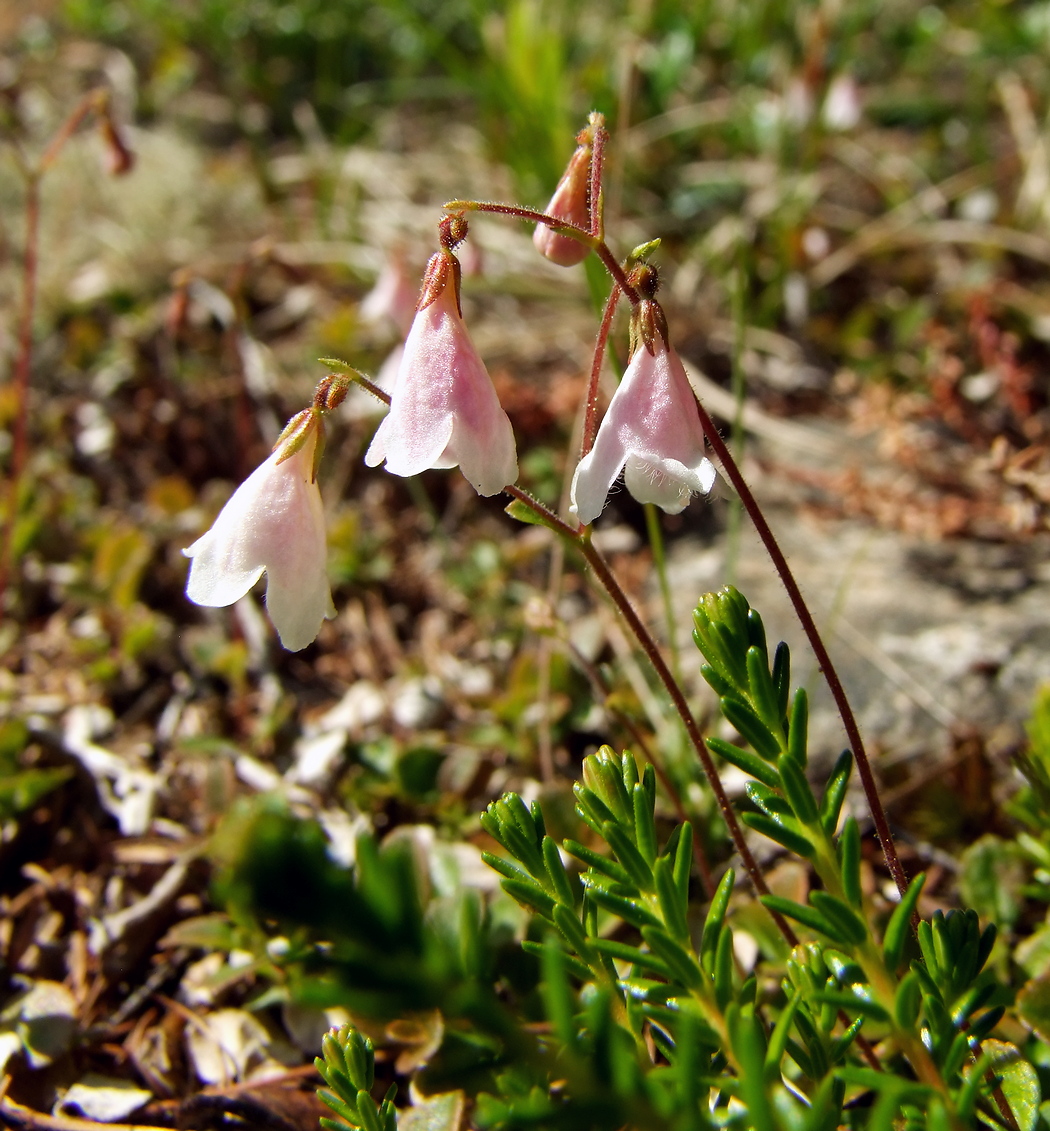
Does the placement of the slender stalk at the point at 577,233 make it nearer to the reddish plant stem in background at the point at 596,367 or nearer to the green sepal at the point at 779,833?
the reddish plant stem in background at the point at 596,367

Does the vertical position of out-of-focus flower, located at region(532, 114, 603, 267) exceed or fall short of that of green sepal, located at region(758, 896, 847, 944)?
it exceeds it

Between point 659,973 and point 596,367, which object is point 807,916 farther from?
point 596,367

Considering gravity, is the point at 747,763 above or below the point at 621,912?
above

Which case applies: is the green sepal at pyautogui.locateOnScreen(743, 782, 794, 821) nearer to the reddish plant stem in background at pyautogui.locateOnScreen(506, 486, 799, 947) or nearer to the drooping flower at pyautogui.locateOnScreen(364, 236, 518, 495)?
the reddish plant stem in background at pyautogui.locateOnScreen(506, 486, 799, 947)

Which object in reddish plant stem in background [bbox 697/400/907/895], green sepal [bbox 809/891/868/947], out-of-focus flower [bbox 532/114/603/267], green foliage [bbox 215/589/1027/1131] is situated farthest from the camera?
out-of-focus flower [bbox 532/114/603/267]

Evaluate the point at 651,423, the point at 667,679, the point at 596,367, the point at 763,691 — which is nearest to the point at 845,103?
the point at 596,367

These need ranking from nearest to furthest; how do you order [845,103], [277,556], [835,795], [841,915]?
[841,915] < [835,795] < [277,556] < [845,103]

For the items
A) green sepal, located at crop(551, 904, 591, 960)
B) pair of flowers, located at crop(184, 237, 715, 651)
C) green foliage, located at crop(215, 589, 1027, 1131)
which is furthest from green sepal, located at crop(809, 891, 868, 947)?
pair of flowers, located at crop(184, 237, 715, 651)

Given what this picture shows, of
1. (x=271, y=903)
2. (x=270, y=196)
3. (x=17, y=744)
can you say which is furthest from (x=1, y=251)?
(x=271, y=903)
